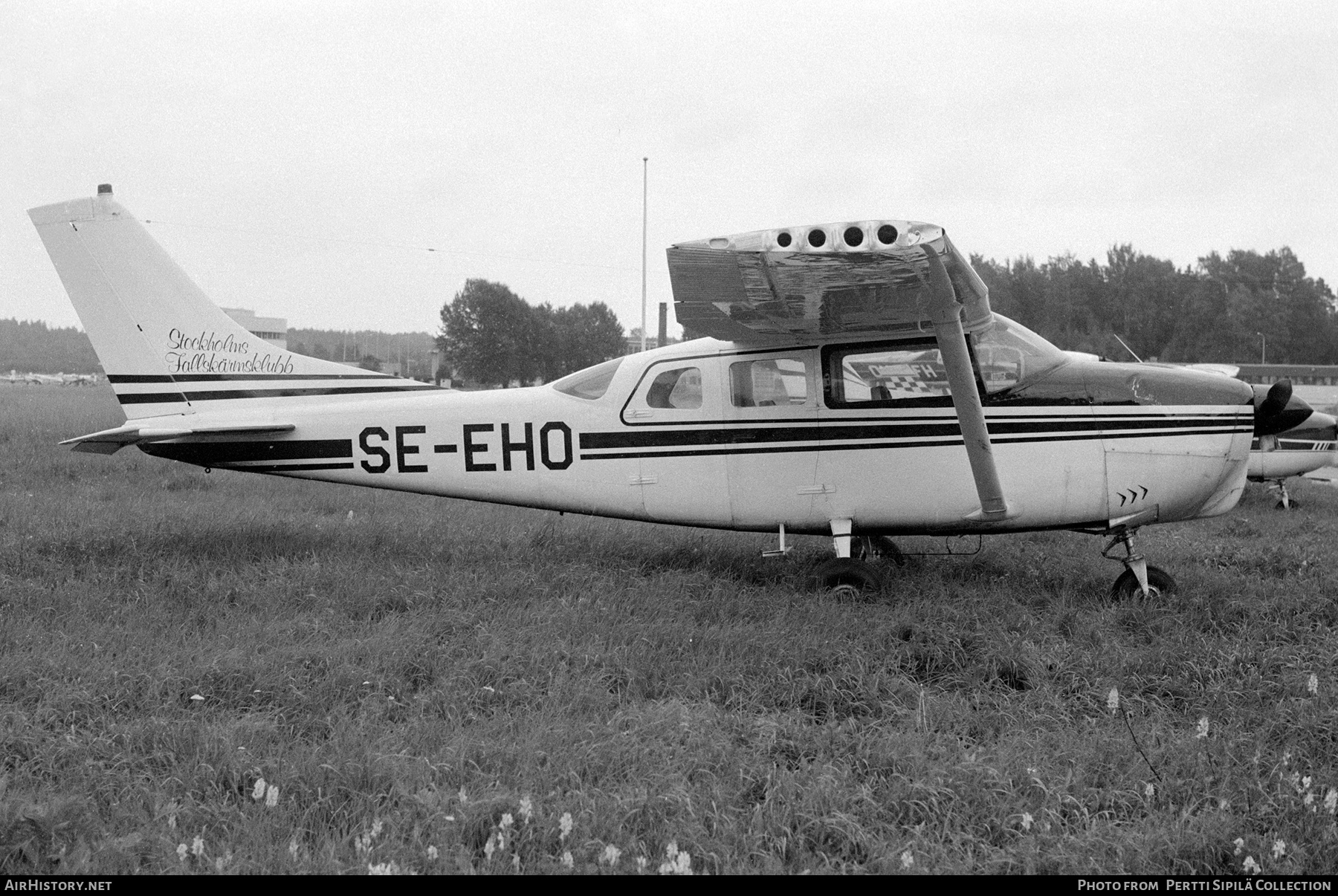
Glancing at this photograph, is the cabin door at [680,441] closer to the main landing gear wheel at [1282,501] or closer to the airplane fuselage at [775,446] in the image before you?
the airplane fuselage at [775,446]

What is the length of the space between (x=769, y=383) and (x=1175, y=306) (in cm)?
4718

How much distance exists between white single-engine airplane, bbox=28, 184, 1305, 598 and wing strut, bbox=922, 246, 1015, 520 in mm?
15

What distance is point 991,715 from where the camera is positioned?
394 centimetres

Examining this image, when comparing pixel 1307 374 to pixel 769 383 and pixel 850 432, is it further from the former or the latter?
pixel 769 383

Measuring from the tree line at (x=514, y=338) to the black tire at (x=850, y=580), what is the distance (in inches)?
1452

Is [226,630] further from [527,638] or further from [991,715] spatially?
[991,715]

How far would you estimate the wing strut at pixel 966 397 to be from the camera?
5555 mm

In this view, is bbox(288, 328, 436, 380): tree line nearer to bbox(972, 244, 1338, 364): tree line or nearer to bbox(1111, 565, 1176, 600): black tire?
bbox(972, 244, 1338, 364): tree line

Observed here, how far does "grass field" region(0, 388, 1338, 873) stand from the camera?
9.38 ft

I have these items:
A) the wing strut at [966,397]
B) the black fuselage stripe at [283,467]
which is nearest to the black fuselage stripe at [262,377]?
the black fuselage stripe at [283,467]

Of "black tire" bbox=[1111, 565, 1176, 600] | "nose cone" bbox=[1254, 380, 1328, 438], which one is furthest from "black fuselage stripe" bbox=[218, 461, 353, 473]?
"nose cone" bbox=[1254, 380, 1328, 438]

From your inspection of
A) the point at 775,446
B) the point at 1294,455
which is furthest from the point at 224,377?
the point at 1294,455

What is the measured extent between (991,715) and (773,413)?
9.86 feet
